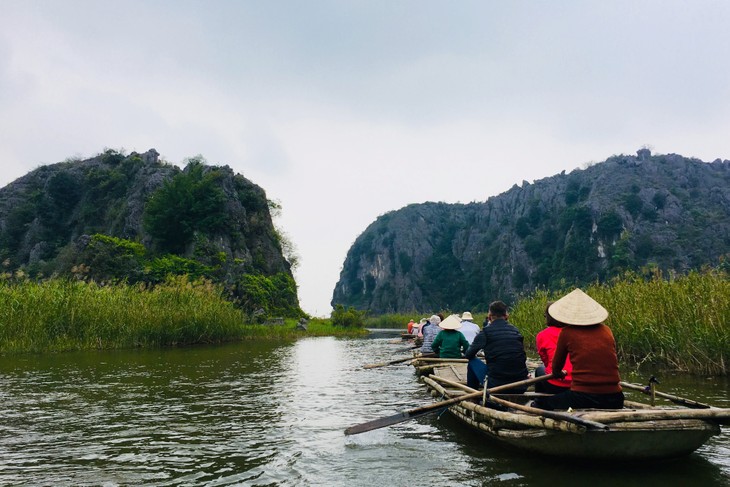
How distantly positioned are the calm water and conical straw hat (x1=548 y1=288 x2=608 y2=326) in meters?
1.50

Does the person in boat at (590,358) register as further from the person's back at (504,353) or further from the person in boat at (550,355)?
the person's back at (504,353)

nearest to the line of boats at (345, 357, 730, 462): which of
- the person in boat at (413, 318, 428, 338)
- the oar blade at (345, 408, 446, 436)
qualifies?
the oar blade at (345, 408, 446, 436)

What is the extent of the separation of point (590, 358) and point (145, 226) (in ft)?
160

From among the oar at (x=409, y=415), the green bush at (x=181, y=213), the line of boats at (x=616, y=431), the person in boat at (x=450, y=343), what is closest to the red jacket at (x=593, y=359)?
the line of boats at (x=616, y=431)

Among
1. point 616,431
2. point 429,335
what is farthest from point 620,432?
point 429,335

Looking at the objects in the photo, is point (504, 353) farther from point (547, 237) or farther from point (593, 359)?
point (547, 237)

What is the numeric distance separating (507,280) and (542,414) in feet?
406

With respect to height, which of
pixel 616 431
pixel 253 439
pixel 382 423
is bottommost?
pixel 253 439

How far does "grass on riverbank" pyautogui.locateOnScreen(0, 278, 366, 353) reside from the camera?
16953 millimetres

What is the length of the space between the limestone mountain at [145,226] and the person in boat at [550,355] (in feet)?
118

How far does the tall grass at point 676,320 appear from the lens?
10.0 metres

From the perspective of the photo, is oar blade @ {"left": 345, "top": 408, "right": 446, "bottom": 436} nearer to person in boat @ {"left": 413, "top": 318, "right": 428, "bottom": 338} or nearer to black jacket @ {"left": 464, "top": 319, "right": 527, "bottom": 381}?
black jacket @ {"left": 464, "top": 319, "right": 527, "bottom": 381}

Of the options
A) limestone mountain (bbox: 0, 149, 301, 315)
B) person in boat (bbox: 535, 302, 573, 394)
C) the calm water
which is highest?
limestone mountain (bbox: 0, 149, 301, 315)

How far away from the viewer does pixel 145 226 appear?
47750 mm
